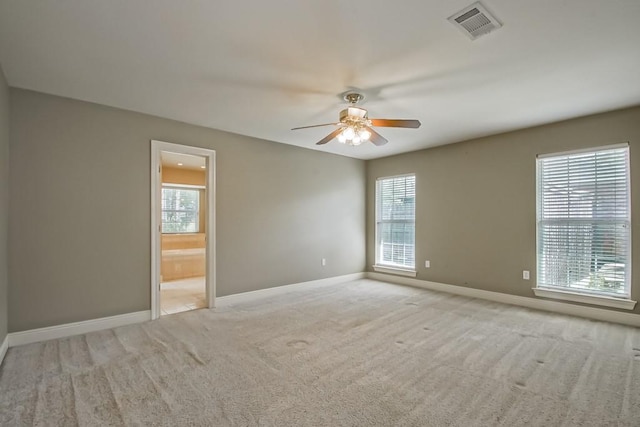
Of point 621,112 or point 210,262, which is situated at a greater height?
point 621,112

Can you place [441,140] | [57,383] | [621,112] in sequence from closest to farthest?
[57,383] < [621,112] < [441,140]

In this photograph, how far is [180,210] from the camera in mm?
7355

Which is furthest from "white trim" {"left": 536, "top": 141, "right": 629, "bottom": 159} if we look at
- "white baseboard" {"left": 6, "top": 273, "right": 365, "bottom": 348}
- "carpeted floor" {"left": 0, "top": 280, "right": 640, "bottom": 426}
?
"white baseboard" {"left": 6, "top": 273, "right": 365, "bottom": 348}

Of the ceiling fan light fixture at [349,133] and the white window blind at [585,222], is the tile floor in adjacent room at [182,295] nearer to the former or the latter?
the ceiling fan light fixture at [349,133]

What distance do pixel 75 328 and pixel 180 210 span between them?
4.44m

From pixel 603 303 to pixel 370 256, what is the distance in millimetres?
3607

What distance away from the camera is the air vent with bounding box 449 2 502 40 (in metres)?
1.88

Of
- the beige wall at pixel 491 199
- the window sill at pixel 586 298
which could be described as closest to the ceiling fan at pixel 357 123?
the beige wall at pixel 491 199

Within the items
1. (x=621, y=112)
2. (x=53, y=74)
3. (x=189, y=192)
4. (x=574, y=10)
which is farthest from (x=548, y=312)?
(x=189, y=192)

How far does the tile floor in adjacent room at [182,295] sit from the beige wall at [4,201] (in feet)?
5.05

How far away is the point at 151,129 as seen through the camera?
3.74 meters

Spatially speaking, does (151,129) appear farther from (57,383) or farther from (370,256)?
(370,256)

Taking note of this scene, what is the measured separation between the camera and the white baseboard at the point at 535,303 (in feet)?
11.6

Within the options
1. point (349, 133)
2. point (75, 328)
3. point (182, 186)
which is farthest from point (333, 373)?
point (182, 186)
